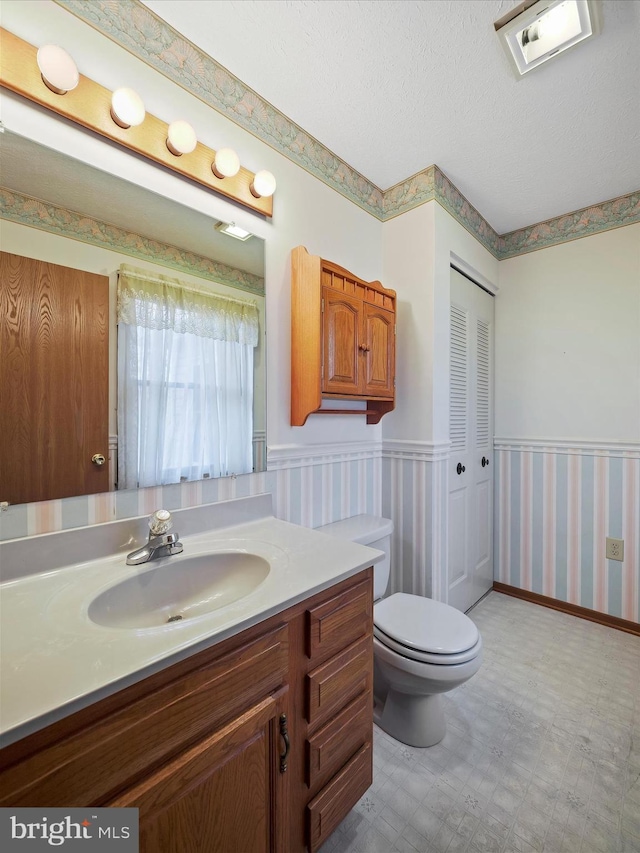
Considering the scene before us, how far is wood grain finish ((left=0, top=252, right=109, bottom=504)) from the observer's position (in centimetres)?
90

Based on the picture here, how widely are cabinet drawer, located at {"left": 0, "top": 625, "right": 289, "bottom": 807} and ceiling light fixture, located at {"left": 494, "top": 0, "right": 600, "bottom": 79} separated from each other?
1.87 meters

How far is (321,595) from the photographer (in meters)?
0.92

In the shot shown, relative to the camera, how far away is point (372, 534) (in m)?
1.67

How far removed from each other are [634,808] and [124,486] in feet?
6.14

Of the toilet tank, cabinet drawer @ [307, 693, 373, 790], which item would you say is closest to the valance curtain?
the toilet tank

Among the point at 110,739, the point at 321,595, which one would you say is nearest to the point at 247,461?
the point at 321,595

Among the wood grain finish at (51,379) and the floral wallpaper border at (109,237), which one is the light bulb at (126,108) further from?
the wood grain finish at (51,379)

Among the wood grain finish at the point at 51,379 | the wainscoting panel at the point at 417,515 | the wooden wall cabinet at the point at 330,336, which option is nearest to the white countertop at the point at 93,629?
the wood grain finish at the point at 51,379

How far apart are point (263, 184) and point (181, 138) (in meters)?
0.32

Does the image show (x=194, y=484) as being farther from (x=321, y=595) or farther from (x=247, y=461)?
(x=321, y=595)

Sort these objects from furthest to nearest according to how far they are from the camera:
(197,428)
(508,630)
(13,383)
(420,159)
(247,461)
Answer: (508,630), (420,159), (247,461), (197,428), (13,383)

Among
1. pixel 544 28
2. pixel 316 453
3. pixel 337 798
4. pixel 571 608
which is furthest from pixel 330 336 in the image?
pixel 571 608

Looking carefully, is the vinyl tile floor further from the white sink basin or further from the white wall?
the white wall

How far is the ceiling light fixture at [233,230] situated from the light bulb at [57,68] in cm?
49
